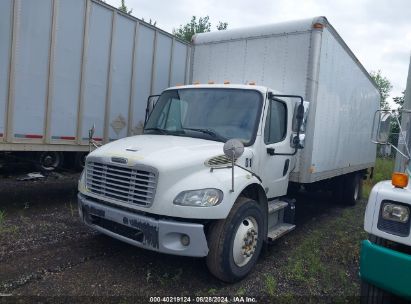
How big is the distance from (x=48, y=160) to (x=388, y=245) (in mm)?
5926

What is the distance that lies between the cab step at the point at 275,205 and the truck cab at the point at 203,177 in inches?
0.8

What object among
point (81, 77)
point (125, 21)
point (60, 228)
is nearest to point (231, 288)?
point (60, 228)

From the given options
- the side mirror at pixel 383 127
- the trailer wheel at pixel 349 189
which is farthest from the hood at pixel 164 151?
the trailer wheel at pixel 349 189

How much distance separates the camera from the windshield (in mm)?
4918

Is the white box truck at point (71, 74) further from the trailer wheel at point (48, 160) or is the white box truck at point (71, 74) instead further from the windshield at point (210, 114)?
the windshield at point (210, 114)

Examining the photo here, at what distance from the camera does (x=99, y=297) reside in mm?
3664

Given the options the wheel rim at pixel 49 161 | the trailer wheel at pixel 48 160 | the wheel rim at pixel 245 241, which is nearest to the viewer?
the wheel rim at pixel 245 241

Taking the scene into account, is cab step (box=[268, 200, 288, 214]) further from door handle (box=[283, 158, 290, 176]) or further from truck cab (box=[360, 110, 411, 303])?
truck cab (box=[360, 110, 411, 303])

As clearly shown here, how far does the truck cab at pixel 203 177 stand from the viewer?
3.91 m

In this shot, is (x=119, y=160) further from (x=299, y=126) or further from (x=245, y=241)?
(x=299, y=126)

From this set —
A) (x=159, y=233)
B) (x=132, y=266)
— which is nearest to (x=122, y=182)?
(x=159, y=233)

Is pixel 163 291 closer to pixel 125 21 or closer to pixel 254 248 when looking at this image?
pixel 254 248

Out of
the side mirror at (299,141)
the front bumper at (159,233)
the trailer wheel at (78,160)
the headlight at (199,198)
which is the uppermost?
the side mirror at (299,141)

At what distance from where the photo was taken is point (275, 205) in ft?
18.1
